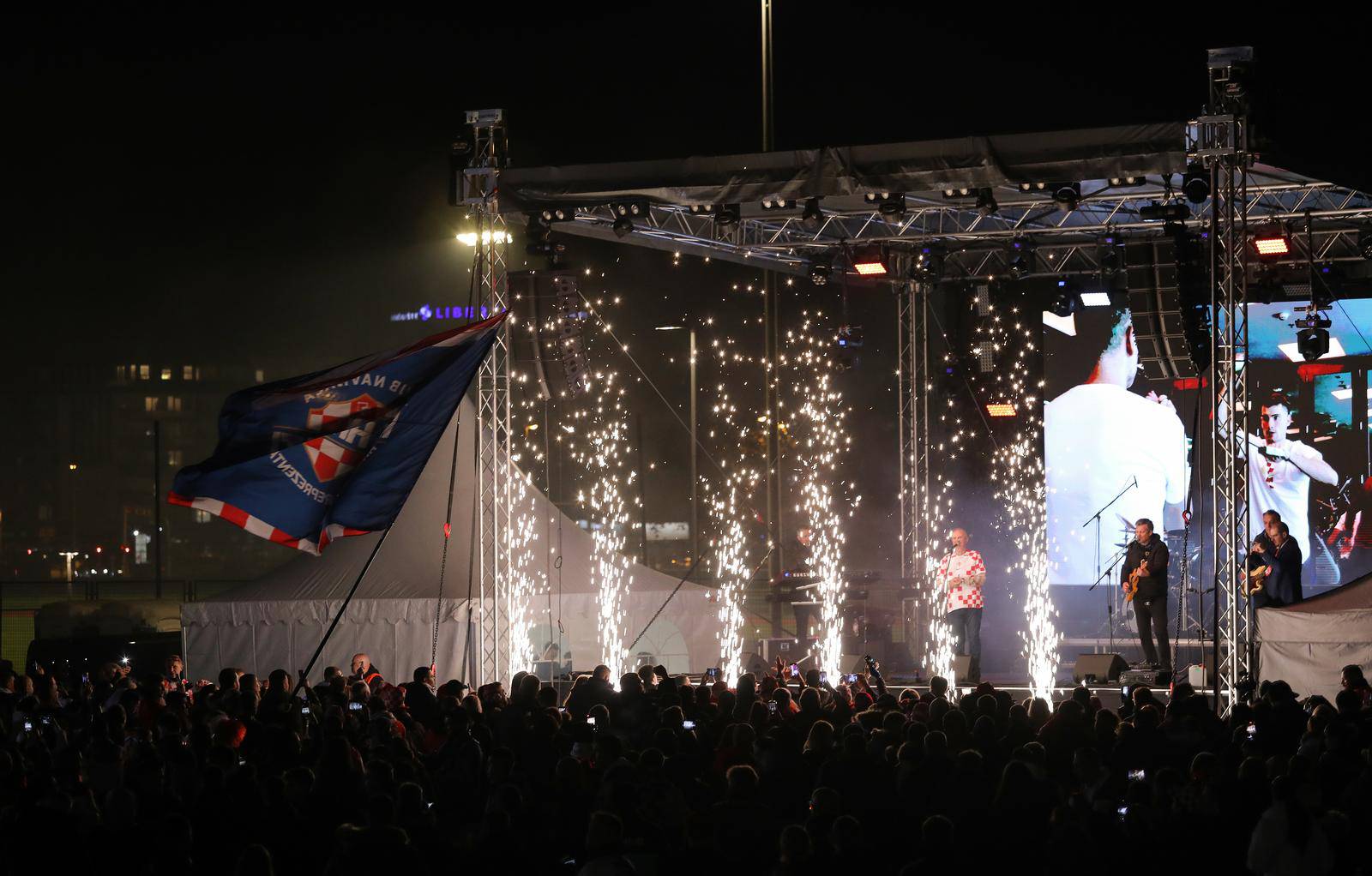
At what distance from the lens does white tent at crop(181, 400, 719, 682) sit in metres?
16.5

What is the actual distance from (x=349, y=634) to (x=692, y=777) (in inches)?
359

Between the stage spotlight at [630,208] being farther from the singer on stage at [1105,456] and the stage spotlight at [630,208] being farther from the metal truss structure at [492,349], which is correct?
the singer on stage at [1105,456]

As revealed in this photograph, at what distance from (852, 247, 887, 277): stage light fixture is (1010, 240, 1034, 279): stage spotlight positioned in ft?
5.28

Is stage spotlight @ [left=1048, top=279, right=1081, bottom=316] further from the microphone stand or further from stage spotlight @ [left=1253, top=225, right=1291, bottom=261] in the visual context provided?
the microphone stand

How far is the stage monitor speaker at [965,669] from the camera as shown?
17281 mm

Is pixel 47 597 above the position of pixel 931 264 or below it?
below

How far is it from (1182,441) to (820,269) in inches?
227

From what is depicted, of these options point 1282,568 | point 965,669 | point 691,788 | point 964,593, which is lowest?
point 965,669

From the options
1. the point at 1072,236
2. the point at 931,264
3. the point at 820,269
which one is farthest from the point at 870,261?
the point at 1072,236

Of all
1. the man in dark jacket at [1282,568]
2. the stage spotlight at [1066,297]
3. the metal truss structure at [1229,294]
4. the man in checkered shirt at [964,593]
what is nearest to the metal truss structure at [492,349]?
the man in checkered shirt at [964,593]

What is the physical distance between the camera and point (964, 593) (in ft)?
59.8

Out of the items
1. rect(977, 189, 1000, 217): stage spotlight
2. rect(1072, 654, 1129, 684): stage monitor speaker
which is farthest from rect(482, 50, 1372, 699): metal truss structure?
rect(1072, 654, 1129, 684): stage monitor speaker

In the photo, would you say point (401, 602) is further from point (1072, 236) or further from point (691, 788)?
point (1072, 236)

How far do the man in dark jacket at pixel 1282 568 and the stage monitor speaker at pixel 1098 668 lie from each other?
1554 mm
